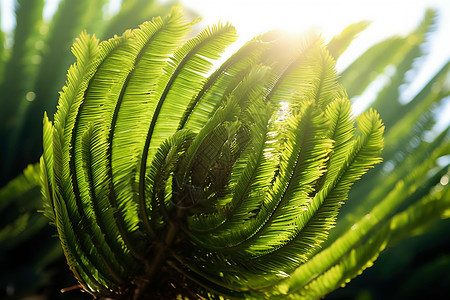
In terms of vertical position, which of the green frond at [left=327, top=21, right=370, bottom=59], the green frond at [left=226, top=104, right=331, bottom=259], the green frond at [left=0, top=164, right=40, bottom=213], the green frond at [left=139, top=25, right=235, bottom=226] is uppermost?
the green frond at [left=327, top=21, right=370, bottom=59]

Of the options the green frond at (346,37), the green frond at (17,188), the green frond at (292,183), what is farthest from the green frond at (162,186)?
the green frond at (17,188)

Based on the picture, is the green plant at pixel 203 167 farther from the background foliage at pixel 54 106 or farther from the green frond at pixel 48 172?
the background foliage at pixel 54 106

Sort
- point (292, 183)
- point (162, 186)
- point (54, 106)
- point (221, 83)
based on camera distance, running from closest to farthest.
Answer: point (292, 183), point (162, 186), point (221, 83), point (54, 106)

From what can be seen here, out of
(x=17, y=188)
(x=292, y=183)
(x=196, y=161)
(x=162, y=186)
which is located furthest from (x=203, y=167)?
(x=17, y=188)

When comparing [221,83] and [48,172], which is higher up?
[221,83]

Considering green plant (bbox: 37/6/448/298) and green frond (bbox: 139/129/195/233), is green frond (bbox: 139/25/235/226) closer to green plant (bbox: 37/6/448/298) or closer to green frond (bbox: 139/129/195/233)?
green plant (bbox: 37/6/448/298)

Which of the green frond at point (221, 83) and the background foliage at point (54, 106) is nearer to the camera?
the green frond at point (221, 83)

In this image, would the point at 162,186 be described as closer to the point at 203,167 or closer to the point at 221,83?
the point at 203,167

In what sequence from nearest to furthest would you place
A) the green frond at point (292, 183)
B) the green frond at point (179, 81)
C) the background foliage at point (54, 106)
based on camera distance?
the green frond at point (292, 183) < the green frond at point (179, 81) < the background foliage at point (54, 106)

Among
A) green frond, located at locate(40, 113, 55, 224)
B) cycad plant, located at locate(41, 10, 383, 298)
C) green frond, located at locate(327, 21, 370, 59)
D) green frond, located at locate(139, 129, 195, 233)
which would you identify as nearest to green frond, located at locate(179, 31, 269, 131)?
cycad plant, located at locate(41, 10, 383, 298)
